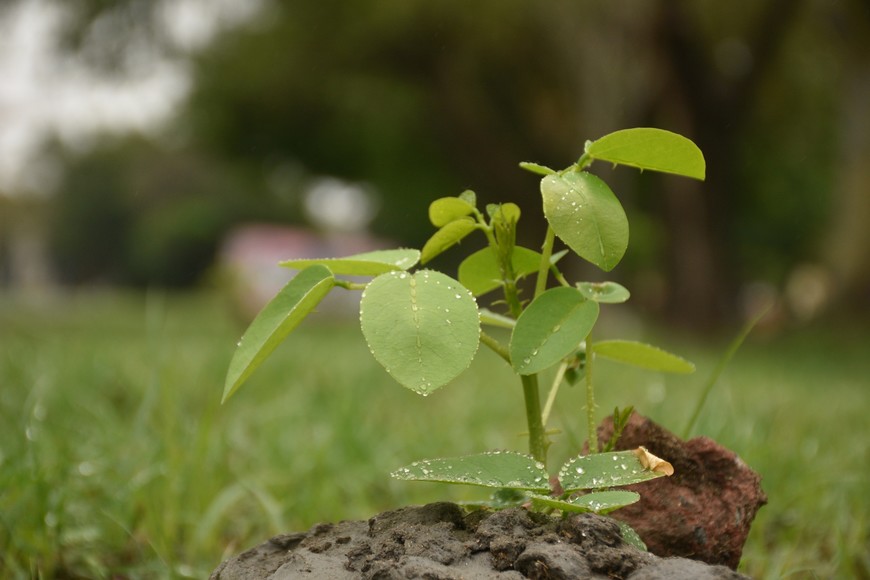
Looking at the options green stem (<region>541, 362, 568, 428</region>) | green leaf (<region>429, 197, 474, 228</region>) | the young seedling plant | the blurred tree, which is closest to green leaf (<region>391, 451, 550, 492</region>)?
the young seedling plant

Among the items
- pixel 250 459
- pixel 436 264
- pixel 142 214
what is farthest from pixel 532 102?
pixel 142 214

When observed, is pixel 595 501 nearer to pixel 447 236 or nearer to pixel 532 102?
pixel 447 236

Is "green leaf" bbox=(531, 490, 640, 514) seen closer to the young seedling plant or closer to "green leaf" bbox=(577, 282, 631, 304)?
the young seedling plant

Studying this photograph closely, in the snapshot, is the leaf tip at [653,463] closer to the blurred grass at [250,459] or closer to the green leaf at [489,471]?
the green leaf at [489,471]

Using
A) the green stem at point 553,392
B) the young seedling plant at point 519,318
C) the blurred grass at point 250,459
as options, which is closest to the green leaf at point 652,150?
the young seedling plant at point 519,318

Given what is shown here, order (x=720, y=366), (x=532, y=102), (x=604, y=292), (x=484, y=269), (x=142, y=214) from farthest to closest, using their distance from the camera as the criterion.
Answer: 1. (x=142, y=214)
2. (x=532, y=102)
3. (x=720, y=366)
4. (x=484, y=269)
5. (x=604, y=292)

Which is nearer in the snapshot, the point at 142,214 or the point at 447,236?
the point at 447,236

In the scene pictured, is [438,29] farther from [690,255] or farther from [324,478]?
[324,478]
